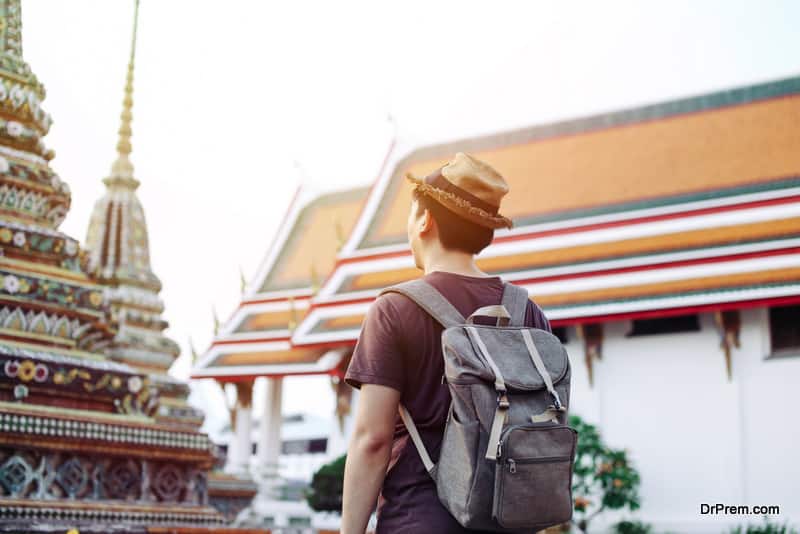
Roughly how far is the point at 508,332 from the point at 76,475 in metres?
4.13

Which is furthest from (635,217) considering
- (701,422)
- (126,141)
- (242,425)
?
(242,425)

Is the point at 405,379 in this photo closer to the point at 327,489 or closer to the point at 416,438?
the point at 416,438

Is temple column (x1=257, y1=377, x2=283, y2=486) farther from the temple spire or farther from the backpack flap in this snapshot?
the backpack flap

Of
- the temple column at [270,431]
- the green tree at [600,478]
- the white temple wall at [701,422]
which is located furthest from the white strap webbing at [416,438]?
the temple column at [270,431]

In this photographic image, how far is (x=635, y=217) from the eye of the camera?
12211 mm

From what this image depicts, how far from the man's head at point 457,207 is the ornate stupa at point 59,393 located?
365 cm

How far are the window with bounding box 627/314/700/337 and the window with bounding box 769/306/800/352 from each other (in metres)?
0.87

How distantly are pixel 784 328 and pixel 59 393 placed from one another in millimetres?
8906

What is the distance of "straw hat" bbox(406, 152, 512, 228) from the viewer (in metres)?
1.89

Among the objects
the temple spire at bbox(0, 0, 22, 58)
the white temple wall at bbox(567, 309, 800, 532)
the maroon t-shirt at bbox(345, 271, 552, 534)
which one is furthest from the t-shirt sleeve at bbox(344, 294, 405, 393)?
the white temple wall at bbox(567, 309, 800, 532)

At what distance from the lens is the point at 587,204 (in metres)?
13.1

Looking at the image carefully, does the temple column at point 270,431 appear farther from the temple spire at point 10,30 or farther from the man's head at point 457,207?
the man's head at point 457,207

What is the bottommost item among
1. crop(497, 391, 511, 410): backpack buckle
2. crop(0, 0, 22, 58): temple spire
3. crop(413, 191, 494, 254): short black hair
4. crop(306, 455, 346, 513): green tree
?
crop(306, 455, 346, 513): green tree

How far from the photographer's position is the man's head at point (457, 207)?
1896mm
